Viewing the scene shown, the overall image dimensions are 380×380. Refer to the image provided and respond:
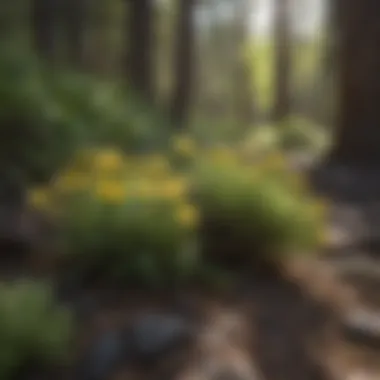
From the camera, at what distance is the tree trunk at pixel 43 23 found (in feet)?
45.5

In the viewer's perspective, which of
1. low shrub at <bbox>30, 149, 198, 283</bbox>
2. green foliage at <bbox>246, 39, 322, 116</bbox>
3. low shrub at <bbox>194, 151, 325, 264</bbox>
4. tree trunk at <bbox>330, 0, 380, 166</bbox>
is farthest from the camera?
green foliage at <bbox>246, 39, 322, 116</bbox>

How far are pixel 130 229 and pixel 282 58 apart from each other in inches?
889

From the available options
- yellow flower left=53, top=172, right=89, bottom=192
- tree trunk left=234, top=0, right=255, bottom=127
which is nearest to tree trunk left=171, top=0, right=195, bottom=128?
yellow flower left=53, top=172, right=89, bottom=192

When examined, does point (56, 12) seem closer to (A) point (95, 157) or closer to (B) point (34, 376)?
(A) point (95, 157)

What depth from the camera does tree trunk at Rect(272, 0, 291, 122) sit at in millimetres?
26078

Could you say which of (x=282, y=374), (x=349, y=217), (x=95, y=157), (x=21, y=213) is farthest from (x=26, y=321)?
(x=349, y=217)

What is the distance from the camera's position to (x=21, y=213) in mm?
5973

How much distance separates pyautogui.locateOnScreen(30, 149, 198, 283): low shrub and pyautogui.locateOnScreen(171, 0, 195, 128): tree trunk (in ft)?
35.0

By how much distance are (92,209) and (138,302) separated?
566 mm

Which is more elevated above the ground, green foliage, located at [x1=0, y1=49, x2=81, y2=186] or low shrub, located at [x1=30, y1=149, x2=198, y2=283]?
low shrub, located at [x1=30, y1=149, x2=198, y2=283]

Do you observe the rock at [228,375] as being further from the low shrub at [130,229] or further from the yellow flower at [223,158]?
the yellow flower at [223,158]

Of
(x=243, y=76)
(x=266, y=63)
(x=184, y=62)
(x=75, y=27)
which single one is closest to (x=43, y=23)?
(x=184, y=62)

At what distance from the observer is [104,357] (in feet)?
12.4

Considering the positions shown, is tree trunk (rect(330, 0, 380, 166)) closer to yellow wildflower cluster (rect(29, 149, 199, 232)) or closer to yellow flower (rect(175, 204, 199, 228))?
yellow wildflower cluster (rect(29, 149, 199, 232))
